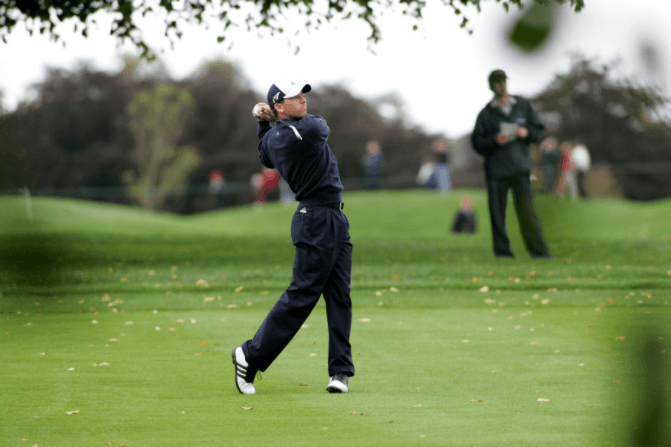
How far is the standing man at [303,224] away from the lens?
178 inches

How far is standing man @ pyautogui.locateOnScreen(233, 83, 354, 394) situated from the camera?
14.8 ft

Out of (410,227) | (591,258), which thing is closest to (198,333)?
(591,258)

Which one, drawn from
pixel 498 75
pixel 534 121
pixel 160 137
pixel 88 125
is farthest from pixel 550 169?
pixel 88 125

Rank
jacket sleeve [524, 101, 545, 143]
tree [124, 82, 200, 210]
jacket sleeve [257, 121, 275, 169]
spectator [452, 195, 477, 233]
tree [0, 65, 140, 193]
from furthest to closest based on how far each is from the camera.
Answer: tree [0, 65, 140, 193] → tree [124, 82, 200, 210] → spectator [452, 195, 477, 233] → jacket sleeve [257, 121, 275, 169] → jacket sleeve [524, 101, 545, 143]

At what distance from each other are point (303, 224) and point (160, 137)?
40190 millimetres

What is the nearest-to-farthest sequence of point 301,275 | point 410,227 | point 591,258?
point 301,275 → point 591,258 → point 410,227

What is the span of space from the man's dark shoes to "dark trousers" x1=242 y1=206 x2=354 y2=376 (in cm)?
4

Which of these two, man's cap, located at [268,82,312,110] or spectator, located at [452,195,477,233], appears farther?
spectator, located at [452,195,477,233]

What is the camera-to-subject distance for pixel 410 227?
24.7 meters

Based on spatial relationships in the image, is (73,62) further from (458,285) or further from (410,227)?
(458,285)

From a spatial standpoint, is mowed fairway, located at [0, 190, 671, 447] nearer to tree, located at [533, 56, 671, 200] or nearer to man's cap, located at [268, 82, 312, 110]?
tree, located at [533, 56, 671, 200]

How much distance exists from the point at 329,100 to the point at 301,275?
44219 millimetres

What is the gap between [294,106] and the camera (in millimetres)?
4516

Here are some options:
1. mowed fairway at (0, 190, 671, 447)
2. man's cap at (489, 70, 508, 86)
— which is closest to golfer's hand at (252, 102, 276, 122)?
mowed fairway at (0, 190, 671, 447)
